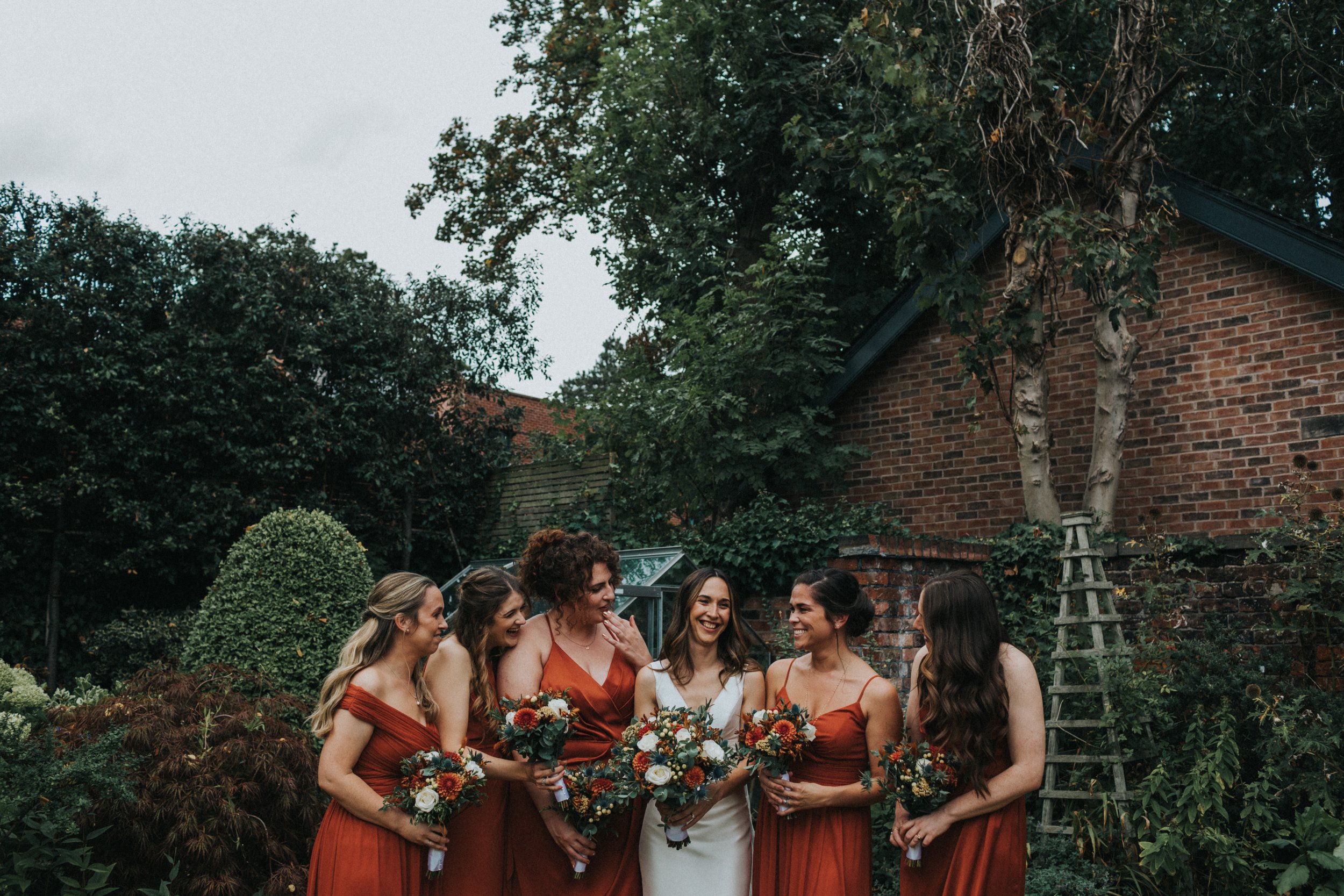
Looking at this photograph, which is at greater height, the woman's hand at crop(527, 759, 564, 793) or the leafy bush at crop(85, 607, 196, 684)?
the leafy bush at crop(85, 607, 196, 684)

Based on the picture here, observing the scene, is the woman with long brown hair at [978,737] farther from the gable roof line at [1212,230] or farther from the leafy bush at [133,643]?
the leafy bush at [133,643]

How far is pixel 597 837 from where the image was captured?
12.7ft

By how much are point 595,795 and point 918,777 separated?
3.67 feet

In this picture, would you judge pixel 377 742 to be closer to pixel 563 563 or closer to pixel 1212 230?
pixel 563 563

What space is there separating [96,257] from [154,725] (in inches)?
325

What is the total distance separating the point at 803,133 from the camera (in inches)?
352

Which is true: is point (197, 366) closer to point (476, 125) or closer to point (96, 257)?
point (96, 257)

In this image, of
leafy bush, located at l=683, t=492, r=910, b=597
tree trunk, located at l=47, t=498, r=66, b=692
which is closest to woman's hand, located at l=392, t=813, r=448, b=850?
leafy bush, located at l=683, t=492, r=910, b=597

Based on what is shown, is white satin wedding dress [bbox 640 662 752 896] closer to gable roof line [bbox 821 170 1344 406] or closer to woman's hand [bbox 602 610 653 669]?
woman's hand [bbox 602 610 653 669]

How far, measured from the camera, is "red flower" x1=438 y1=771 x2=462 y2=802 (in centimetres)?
329

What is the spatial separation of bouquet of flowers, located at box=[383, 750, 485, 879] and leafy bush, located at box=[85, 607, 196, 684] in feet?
27.1

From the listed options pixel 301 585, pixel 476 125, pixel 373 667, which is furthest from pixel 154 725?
pixel 476 125

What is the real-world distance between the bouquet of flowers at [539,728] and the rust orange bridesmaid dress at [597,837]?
11.7 inches

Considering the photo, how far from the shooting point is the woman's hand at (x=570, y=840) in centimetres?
374
